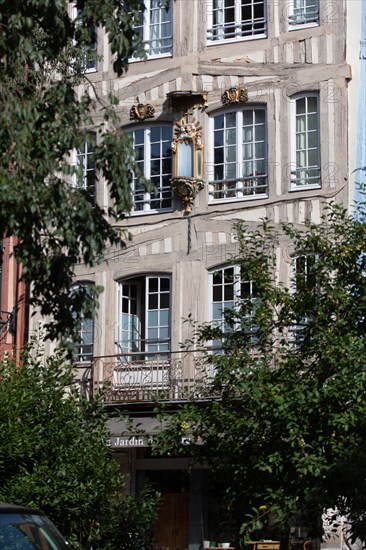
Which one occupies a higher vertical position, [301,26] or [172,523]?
[301,26]

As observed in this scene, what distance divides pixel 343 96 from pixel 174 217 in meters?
4.32

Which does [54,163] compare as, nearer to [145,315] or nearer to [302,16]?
[145,315]

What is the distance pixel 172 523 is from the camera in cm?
2761

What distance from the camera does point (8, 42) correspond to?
12234mm

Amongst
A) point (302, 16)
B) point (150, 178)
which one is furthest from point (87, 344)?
point (302, 16)

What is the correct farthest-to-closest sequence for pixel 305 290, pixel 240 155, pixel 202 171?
pixel 202 171 → pixel 240 155 → pixel 305 290

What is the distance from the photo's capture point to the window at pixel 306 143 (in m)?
26.6

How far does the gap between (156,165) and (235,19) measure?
11.4 ft

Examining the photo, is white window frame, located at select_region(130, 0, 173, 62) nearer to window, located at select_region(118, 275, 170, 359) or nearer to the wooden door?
window, located at select_region(118, 275, 170, 359)

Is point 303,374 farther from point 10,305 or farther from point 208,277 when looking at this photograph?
point 10,305

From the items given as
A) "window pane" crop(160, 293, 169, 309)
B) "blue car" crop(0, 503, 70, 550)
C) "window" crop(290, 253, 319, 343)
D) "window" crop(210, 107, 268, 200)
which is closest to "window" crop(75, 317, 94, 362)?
"window pane" crop(160, 293, 169, 309)

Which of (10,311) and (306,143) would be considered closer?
(306,143)

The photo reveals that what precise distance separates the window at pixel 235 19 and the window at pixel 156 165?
232cm

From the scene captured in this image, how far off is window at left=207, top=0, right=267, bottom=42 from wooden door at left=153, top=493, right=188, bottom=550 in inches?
380
